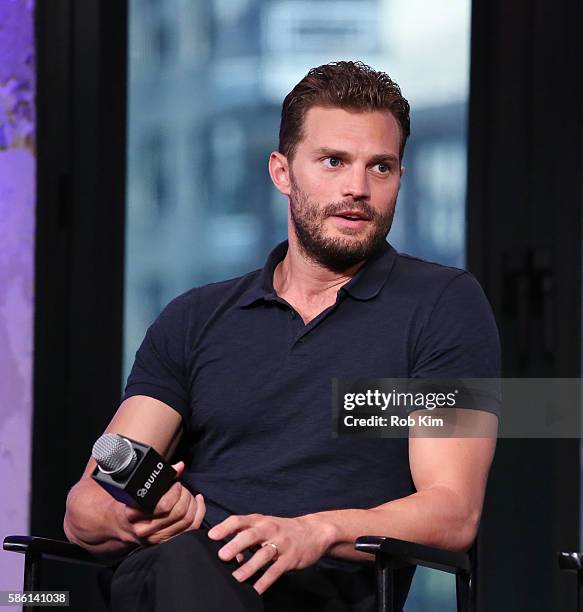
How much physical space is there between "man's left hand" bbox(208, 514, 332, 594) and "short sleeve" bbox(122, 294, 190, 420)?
47 centimetres

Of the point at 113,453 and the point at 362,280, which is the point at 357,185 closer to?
the point at 362,280

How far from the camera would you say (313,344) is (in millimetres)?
2092

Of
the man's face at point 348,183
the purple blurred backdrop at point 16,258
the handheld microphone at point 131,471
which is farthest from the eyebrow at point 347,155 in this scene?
the purple blurred backdrop at point 16,258

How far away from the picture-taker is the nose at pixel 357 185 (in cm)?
211

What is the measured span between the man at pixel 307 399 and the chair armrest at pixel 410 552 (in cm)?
7

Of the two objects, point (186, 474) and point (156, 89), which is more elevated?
point (156, 89)

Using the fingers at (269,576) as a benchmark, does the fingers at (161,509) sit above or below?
above

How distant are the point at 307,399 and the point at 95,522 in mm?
433

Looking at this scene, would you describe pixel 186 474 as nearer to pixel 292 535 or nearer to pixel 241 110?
pixel 292 535

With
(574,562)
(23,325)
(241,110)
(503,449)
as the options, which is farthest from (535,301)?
(23,325)

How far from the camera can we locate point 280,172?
2.32 meters

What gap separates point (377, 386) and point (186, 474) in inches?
16.4

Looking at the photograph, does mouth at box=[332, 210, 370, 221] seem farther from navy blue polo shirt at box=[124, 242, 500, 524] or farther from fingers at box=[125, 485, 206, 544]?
fingers at box=[125, 485, 206, 544]

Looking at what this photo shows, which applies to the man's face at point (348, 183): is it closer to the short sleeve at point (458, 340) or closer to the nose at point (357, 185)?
the nose at point (357, 185)
